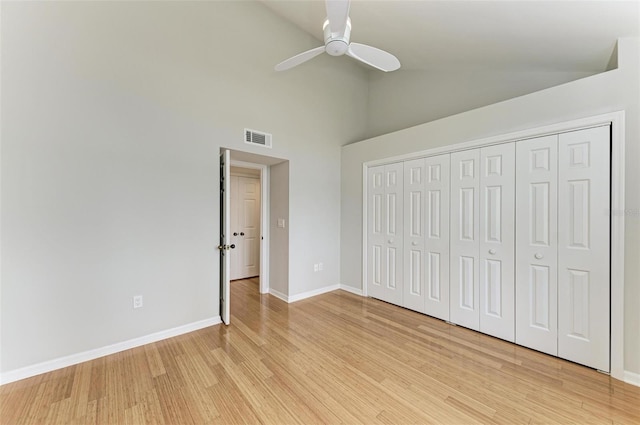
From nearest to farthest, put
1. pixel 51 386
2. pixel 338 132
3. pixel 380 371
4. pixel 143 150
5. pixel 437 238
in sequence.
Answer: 1. pixel 51 386
2. pixel 380 371
3. pixel 143 150
4. pixel 437 238
5. pixel 338 132

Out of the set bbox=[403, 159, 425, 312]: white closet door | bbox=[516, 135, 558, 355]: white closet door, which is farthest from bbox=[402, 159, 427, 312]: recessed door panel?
bbox=[516, 135, 558, 355]: white closet door

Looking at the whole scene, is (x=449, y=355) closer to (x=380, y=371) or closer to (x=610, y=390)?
(x=380, y=371)

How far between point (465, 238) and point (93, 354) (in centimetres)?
385

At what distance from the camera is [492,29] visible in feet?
7.91

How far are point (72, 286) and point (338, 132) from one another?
3.81 m

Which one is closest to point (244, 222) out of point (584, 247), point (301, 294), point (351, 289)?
point (301, 294)

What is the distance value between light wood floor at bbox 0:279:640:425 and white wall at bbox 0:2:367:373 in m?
0.48

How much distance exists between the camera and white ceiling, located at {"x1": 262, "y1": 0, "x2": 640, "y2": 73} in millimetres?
1970

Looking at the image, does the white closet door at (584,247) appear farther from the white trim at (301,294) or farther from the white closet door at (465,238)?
the white trim at (301,294)

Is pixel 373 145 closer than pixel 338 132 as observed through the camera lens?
Yes

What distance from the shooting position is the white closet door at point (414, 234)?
3.23 m

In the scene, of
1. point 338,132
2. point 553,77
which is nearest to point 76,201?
point 338,132

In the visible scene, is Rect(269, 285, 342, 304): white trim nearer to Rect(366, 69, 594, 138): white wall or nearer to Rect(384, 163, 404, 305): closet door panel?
Rect(384, 163, 404, 305): closet door panel

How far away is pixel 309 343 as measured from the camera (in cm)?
252
